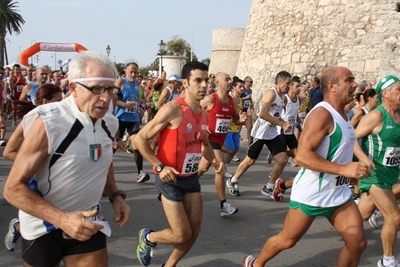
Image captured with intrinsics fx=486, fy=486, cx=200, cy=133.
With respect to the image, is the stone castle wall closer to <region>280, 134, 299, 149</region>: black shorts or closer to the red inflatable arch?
the red inflatable arch

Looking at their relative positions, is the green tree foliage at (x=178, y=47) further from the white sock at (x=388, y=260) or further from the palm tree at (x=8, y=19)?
the white sock at (x=388, y=260)

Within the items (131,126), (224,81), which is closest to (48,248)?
(224,81)

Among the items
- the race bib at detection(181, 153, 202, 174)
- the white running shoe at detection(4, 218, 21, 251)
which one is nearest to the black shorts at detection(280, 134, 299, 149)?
the race bib at detection(181, 153, 202, 174)

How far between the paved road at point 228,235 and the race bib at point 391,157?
98 cm

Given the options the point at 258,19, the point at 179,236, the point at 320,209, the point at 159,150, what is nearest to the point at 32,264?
the point at 179,236

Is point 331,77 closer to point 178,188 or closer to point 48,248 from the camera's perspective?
point 178,188

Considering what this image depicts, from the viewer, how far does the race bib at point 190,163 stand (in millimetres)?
4309

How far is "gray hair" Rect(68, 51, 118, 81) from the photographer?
2635 millimetres

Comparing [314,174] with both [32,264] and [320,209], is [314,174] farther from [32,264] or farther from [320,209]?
[32,264]

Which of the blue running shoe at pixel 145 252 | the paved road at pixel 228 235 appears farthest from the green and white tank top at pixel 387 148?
the blue running shoe at pixel 145 252

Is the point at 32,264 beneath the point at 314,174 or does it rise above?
beneath

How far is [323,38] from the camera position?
17922 mm

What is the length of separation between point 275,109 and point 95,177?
5.66 meters

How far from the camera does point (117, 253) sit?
483cm
